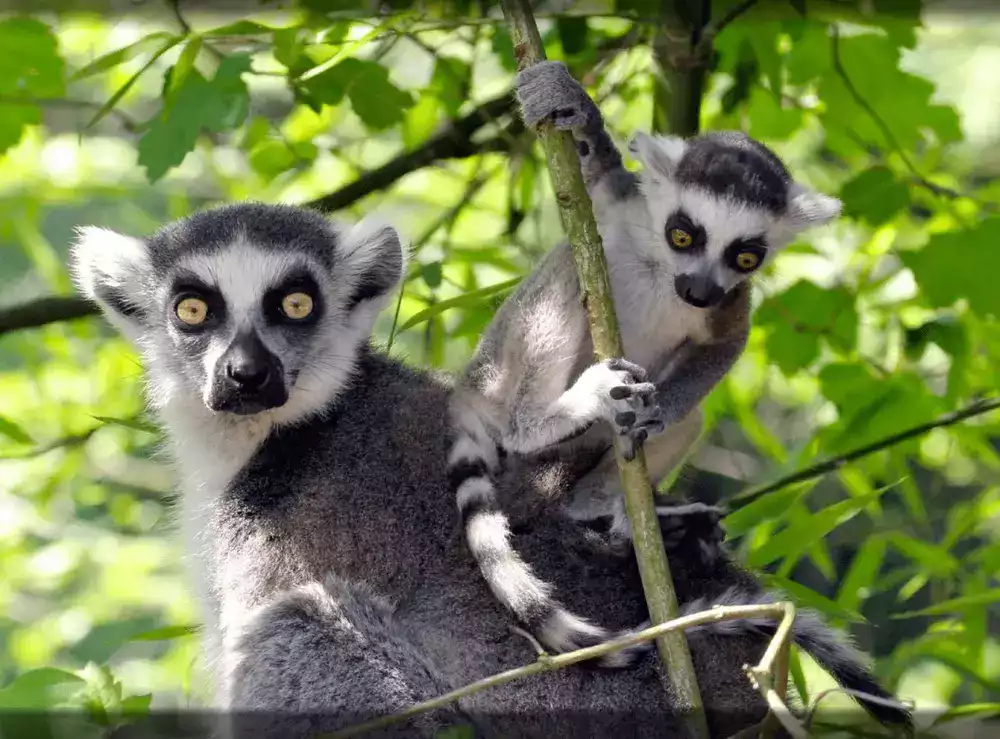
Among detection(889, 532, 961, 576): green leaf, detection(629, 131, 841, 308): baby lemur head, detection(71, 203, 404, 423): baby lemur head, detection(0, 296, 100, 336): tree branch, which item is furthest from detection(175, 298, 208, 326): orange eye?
detection(889, 532, 961, 576): green leaf

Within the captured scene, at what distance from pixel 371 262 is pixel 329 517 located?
1.99 ft

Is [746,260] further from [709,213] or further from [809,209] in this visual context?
[809,209]

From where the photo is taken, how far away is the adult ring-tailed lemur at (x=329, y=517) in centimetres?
220

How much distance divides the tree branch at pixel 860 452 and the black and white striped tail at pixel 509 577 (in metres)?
0.61

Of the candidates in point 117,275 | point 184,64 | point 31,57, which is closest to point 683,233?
point 184,64

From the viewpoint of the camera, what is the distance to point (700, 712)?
1895 millimetres

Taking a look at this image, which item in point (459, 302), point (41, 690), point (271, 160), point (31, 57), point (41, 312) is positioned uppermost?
point (31, 57)

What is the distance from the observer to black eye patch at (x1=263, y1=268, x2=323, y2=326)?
2.41 m

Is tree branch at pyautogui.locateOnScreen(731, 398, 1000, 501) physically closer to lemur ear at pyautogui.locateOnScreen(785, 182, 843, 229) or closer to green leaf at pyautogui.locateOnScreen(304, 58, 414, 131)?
lemur ear at pyautogui.locateOnScreen(785, 182, 843, 229)

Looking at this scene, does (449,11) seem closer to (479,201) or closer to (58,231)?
(479,201)

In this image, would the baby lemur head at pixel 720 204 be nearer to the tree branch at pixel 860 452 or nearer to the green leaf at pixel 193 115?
the tree branch at pixel 860 452

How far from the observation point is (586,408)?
223 cm

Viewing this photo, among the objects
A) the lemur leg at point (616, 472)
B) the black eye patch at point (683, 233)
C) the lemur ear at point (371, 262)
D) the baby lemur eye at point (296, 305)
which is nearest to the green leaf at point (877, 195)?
the black eye patch at point (683, 233)

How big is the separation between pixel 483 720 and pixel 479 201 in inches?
94.3
